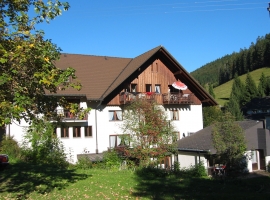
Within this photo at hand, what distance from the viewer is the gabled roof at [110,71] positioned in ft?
104

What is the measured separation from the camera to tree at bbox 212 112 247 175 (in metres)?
19.6

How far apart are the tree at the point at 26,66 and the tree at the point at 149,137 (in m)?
12.2

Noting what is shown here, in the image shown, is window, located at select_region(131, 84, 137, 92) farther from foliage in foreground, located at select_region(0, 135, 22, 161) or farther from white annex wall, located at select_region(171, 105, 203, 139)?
foliage in foreground, located at select_region(0, 135, 22, 161)

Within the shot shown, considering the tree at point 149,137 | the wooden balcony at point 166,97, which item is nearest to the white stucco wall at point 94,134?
the wooden balcony at point 166,97

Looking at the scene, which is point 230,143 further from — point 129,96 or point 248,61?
point 248,61

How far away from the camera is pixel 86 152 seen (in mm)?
30500

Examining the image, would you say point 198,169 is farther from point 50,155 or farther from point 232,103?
point 232,103

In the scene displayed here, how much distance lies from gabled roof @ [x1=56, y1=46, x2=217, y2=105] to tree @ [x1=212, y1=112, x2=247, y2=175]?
13.1 metres

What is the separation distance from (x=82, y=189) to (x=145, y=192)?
8.11ft

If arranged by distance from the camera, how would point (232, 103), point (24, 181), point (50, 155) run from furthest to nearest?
1. point (232, 103)
2. point (50, 155)
3. point (24, 181)

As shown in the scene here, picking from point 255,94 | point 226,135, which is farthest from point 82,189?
point 255,94

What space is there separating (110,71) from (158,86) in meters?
5.46

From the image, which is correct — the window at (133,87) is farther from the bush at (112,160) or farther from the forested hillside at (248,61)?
the forested hillside at (248,61)

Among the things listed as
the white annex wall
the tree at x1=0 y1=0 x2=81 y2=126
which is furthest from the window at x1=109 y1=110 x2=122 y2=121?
the tree at x1=0 y1=0 x2=81 y2=126
